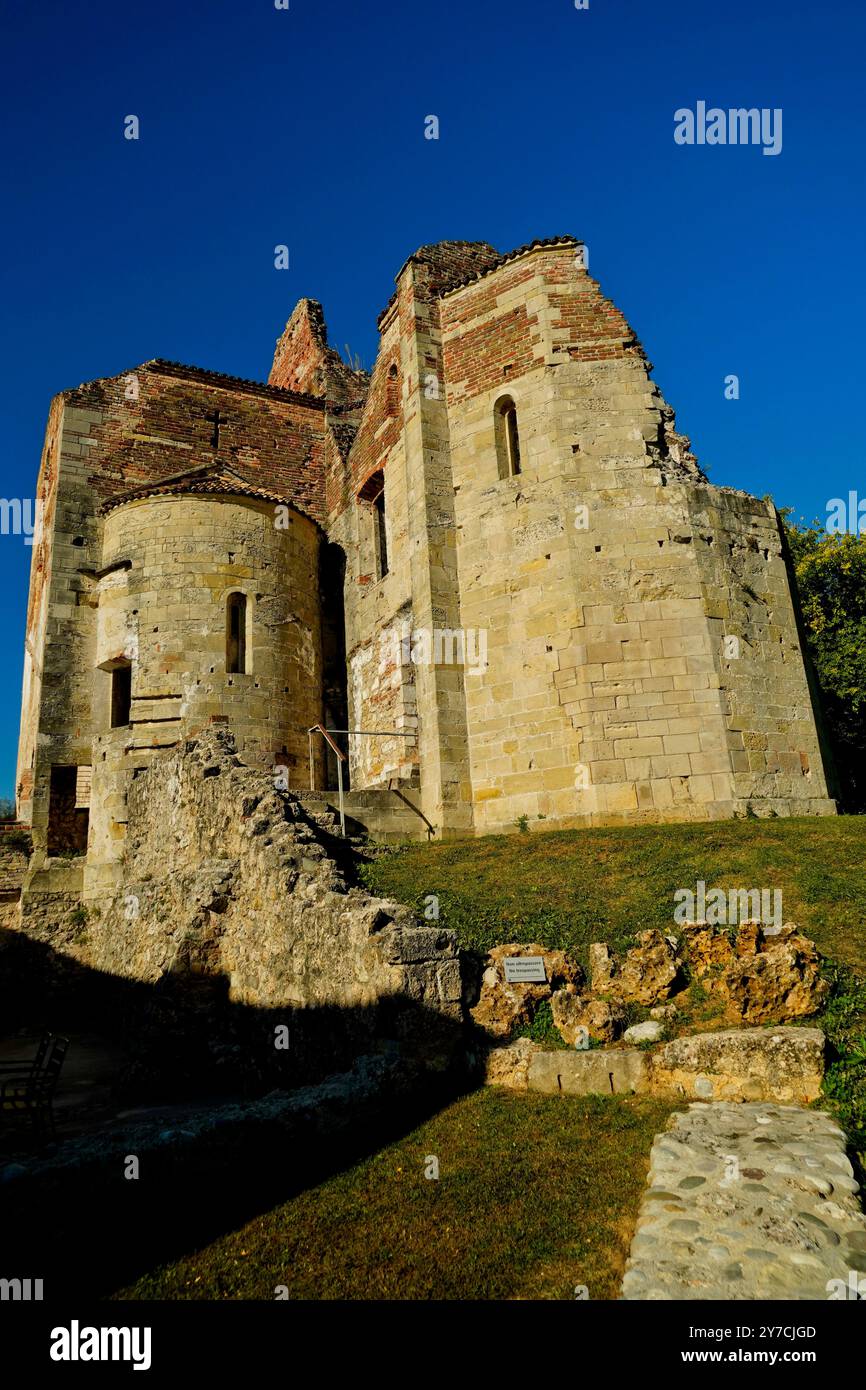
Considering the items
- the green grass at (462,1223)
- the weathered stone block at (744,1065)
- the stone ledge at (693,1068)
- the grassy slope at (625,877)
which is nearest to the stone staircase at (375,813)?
the grassy slope at (625,877)

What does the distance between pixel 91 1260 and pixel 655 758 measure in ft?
38.7

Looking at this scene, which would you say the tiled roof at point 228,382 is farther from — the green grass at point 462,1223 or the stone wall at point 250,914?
the green grass at point 462,1223

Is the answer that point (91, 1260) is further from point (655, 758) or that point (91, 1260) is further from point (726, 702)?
point (726, 702)

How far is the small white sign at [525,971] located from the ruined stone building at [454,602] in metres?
6.50

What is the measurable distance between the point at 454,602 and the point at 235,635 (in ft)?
17.3

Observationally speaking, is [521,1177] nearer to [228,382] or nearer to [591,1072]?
[591,1072]

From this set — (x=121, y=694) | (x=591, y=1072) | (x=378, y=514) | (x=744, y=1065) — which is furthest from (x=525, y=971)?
(x=378, y=514)

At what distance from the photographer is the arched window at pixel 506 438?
17516mm

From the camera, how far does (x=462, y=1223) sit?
4930 millimetres

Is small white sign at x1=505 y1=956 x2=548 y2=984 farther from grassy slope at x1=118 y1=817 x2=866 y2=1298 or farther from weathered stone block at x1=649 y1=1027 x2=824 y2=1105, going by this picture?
weathered stone block at x1=649 y1=1027 x2=824 y2=1105

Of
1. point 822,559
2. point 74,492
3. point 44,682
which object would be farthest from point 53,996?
point 822,559

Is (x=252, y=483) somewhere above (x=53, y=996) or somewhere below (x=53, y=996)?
above
